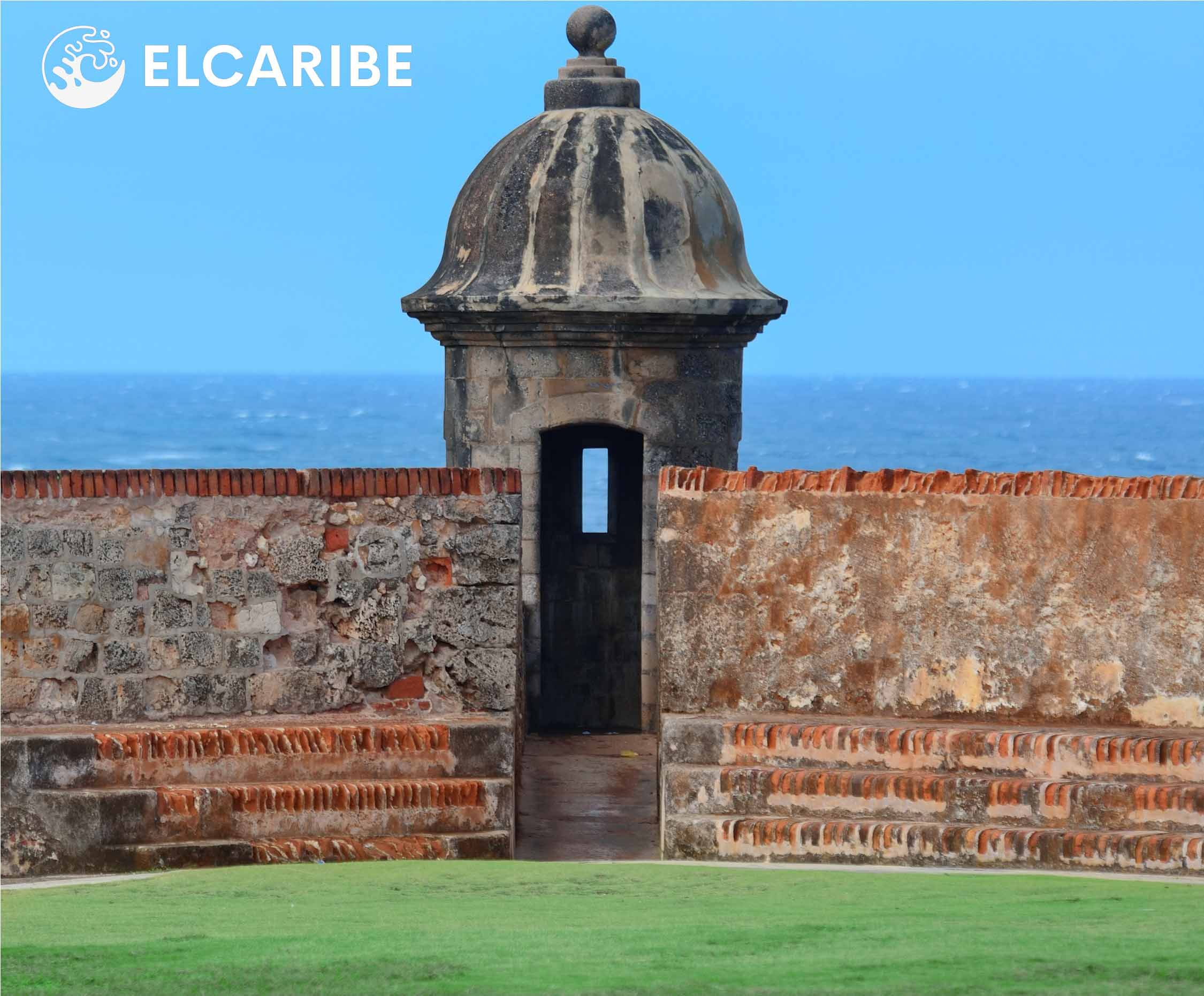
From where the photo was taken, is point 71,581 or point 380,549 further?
point 380,549

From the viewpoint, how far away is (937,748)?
9.05 meters

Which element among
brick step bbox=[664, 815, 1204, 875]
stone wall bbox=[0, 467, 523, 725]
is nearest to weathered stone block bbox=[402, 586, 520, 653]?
stone wall bbox=[0, 467, 523, 725]

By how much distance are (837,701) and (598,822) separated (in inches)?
62.8

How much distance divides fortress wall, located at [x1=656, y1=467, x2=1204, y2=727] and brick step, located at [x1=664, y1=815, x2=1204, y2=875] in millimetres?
567

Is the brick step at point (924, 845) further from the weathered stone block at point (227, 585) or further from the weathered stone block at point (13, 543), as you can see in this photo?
the weathered stone block at point (13, 543)

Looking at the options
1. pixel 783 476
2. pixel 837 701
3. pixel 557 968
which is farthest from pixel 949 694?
pixel 557 968

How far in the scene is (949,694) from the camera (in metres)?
9.28

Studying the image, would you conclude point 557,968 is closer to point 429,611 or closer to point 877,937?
point 877,937

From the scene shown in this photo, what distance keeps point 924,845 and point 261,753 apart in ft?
8.81

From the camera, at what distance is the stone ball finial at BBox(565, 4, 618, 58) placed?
1301cm

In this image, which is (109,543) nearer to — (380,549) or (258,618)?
(258,618)

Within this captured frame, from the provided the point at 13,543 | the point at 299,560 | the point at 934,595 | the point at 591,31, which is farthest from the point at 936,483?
the point at 591,31

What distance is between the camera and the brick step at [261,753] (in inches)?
362

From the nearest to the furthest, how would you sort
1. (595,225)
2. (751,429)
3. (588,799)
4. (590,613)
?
(588,799)
(595,225)
(590,613)
(751,429)
